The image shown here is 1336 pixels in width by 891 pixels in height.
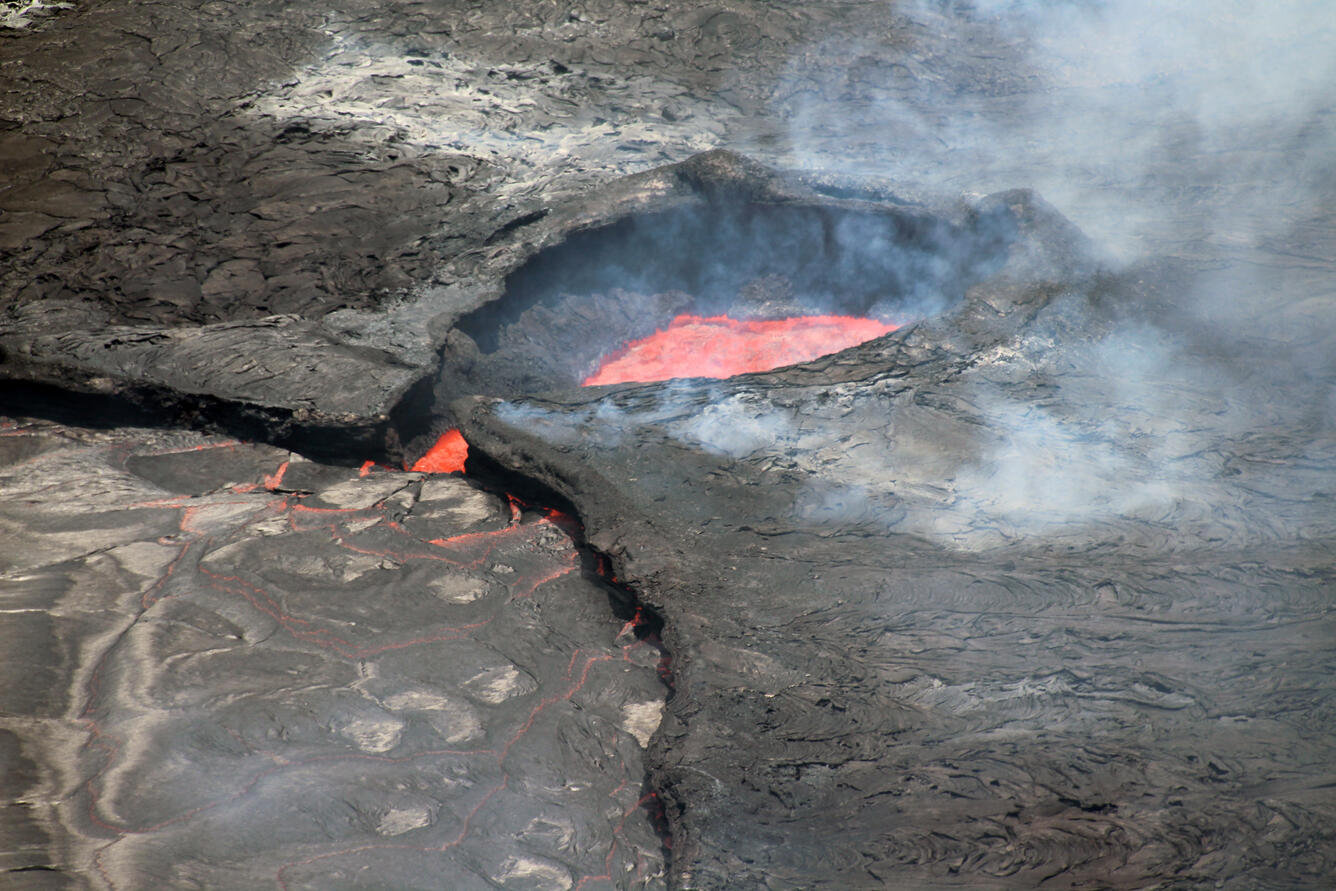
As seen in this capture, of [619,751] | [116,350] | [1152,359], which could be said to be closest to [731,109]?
[1152,359]

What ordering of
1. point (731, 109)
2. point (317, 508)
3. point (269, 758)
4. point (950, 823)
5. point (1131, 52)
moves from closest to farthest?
1. point (950, 823)
2. point (269, 758)
3. point (317, 508)
4. point (731, 109)
5. point (1131, 52)

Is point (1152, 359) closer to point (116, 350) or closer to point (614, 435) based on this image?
point (614, 435)

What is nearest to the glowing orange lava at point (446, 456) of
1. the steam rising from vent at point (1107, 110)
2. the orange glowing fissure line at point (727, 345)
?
the orange glowing fissure line at point (727, 345)

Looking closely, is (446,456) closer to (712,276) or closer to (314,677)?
(314,677)

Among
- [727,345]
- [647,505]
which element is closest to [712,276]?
[727,345]

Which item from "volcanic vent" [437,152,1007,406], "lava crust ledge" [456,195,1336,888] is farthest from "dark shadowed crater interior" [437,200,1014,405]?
"lava crust ledge" [456,195,1336,888]

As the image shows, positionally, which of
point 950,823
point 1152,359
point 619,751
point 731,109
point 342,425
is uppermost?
point 731,109

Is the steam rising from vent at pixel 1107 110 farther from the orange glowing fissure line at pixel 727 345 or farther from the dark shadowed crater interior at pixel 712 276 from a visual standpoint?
the orange glowing fissure line at pixel 727 345

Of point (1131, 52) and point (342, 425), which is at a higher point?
point (1131, 52)
